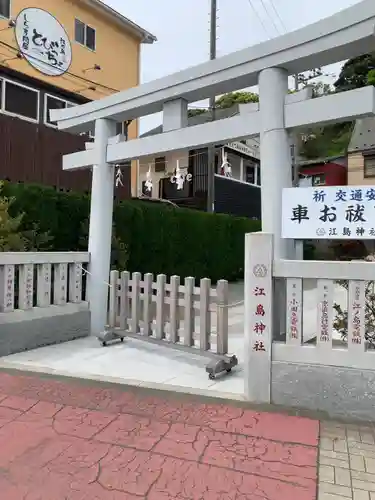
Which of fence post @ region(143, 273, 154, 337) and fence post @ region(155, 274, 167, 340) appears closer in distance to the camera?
fence post @ region(155, 274, 167, 340)

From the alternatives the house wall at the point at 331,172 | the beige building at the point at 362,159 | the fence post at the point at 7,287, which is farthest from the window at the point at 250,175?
the fence post at the point at 7,287

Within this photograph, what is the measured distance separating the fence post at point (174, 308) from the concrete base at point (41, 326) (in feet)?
6.42

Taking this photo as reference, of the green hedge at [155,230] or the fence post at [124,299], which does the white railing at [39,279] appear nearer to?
the fence post at [124,299]

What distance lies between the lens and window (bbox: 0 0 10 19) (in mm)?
12464

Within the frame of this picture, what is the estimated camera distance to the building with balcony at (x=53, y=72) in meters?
10.4

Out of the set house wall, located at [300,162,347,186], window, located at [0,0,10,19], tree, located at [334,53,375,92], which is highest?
tree, located at [334,53,375,92]

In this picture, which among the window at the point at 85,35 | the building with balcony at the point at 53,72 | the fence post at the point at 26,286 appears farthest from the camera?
the window at the point at 85,35

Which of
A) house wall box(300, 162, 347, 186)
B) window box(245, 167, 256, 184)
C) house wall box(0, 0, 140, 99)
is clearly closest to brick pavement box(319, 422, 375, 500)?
house wall box(0, 0, 140, 99)

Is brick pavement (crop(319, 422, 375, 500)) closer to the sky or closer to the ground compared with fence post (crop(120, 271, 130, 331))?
closer to the ground

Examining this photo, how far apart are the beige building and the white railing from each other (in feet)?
64.1

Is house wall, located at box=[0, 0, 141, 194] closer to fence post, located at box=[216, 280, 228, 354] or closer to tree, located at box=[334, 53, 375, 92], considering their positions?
fence post, located at box=[216, 280, 228, 354]

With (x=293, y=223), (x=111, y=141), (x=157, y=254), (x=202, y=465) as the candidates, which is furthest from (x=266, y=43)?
(x=157, y=254)

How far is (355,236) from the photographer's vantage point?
4.00 meters

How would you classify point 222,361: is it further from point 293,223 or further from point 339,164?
point 339,164
